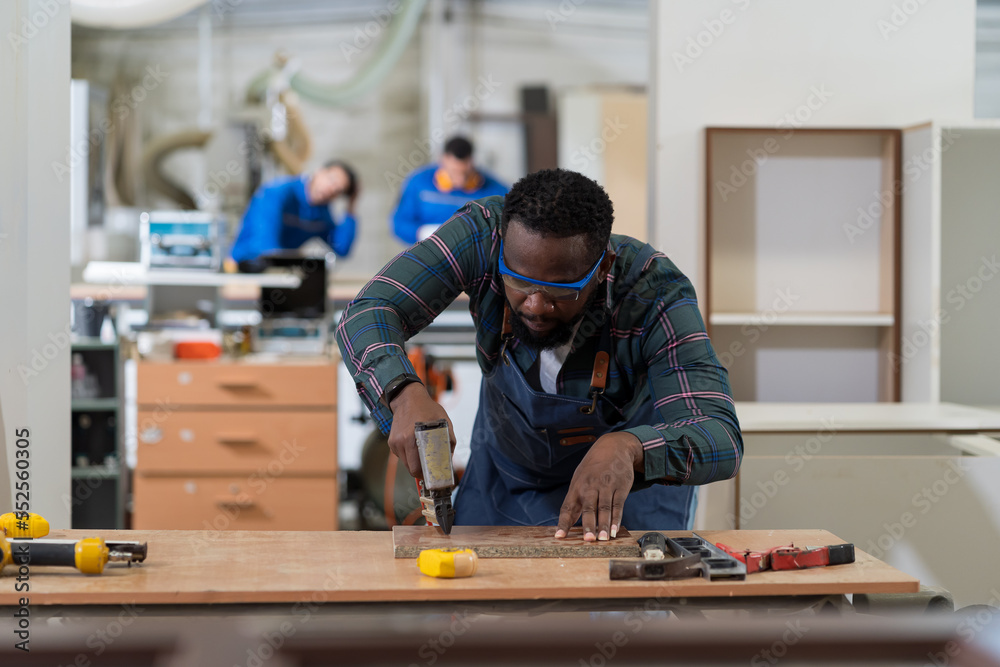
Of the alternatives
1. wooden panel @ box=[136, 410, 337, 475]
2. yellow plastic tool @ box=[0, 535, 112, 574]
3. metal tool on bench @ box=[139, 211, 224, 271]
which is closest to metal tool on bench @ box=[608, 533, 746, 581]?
yellow plastic tool @ box=[0, 535, 112, 574]

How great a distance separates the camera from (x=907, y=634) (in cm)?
45

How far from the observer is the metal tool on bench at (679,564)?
4.05ft

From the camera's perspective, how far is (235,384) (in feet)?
10.9

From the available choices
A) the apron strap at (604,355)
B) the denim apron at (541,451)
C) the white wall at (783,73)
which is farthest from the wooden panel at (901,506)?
the apron strap at (604,355)

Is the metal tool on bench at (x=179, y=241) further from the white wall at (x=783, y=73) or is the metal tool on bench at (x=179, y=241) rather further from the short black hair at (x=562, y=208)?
the short black hair at (x=562, y=208)

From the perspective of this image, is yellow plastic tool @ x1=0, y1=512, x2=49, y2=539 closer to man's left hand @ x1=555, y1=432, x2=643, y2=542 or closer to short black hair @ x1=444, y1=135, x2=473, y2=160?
man's left hand @ x1=555, y1=432, x2=643, y2=542

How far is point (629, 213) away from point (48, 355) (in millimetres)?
4823

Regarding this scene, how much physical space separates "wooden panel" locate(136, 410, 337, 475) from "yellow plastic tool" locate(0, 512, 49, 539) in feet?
6.48

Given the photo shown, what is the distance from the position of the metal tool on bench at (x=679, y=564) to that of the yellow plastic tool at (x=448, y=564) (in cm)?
20

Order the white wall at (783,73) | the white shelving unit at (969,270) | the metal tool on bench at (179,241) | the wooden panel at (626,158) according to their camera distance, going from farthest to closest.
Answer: the wooden panel at (626,158)
the metal tool on bench at (179,241)
the white shelving unit at (969,270)
the white wall at (783,73)

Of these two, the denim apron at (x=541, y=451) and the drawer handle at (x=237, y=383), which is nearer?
the denim apron at (x=541, y=451)

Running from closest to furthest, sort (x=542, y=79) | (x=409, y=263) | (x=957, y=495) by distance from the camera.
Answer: (x=409, y=263) < (x=957, y=495) < (x=542, y=79)

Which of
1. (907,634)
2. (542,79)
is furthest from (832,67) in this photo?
(542,79)

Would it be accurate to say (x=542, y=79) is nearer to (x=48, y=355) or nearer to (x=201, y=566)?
(x=48, y=355)
